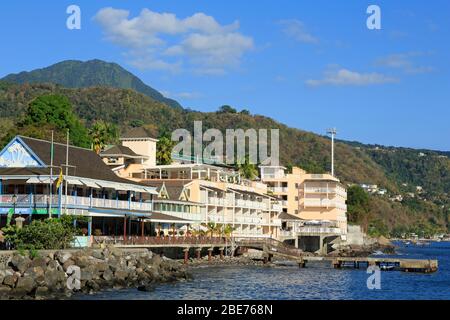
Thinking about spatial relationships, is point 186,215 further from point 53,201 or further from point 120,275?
point 120,275

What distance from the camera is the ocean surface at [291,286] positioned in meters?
52.8

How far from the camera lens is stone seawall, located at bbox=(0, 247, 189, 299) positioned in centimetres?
4691

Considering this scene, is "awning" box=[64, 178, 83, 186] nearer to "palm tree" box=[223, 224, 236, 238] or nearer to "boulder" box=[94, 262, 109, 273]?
"boulder" box=[94, 262, 109, 273]

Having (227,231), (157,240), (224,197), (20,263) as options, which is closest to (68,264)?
(20,263)

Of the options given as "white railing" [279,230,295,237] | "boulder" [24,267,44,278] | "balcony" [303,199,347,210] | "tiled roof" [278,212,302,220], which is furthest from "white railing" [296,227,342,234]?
"boulder" [24,267,44,278]

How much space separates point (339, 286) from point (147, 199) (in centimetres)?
2478

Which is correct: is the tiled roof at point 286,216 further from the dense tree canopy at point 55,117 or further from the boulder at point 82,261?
the boulder at point 82,261

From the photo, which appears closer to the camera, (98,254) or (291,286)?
(98,254)

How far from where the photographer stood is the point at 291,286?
62.5 metres

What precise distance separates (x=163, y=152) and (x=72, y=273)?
68826 mm

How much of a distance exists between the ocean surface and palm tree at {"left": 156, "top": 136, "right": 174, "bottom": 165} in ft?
125

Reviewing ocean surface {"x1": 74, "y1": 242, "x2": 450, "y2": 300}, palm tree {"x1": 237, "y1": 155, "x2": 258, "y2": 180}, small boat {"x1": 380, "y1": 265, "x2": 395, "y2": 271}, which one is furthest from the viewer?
palm tree {"x1": 237, "y1": 155, "x2": 258, "y2": 180}

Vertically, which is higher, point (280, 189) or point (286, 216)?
point (280, 189)
